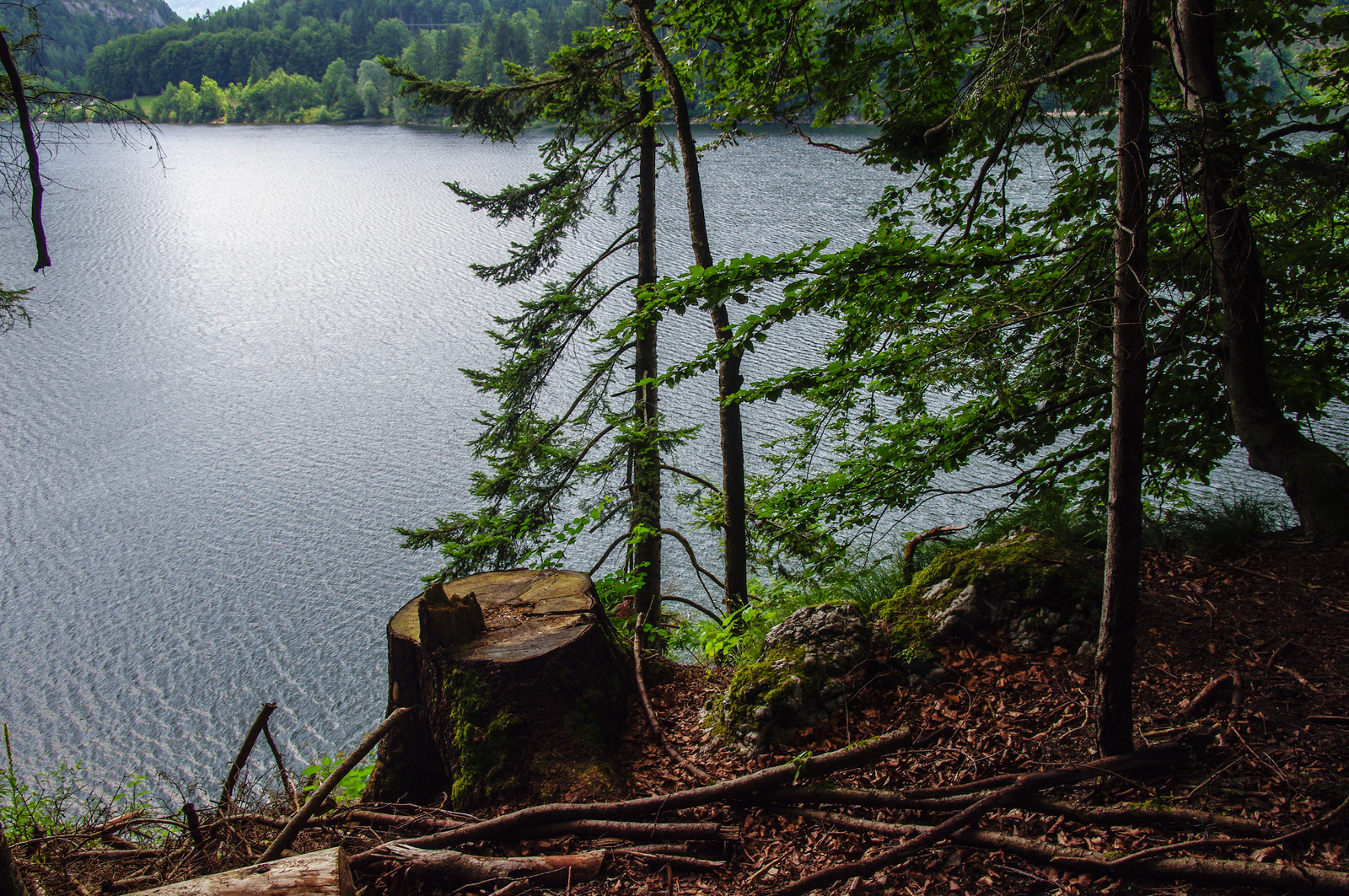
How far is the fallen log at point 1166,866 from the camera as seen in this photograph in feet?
6.11

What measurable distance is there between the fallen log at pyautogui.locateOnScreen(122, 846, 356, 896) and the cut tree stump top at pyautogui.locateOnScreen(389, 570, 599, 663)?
46.1 inches

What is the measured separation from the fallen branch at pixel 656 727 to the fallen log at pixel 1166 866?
0.92 m

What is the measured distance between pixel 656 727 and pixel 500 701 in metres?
0.78

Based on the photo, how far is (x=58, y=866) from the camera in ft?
9.32

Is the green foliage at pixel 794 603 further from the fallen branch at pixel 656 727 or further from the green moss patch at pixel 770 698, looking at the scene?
the fallen branch at pixel 656 727

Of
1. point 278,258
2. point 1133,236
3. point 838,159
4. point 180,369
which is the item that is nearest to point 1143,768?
point 1133,236

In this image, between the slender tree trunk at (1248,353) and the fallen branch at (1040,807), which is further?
the slender tree trunk at (1248,353)

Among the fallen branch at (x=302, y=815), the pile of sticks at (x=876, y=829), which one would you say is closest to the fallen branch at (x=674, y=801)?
the pile of sticks at (x=876, y=829)

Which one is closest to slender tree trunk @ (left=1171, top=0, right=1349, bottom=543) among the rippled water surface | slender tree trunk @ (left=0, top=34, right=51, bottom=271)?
slender tree trunk @ (left=0, top=34, right=51, bottom=271)

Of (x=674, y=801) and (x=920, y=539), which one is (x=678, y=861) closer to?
(x=674, y=801)

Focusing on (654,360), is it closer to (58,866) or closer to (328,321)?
(58,866)

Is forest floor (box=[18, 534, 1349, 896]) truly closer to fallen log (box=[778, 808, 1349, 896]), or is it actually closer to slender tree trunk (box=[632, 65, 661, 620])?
fallen log (box=[778, 808, 1349, 896])

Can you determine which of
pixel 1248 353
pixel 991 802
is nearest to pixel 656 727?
pixel 991 802

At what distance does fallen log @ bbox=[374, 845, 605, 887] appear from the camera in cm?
256
